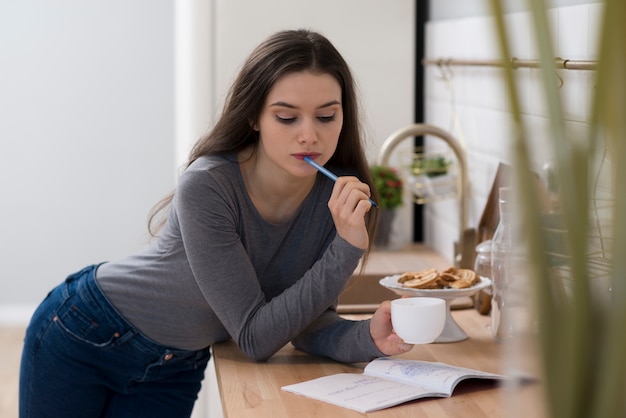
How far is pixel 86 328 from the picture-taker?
1.86 meters

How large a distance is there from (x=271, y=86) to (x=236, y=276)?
1.12 ft

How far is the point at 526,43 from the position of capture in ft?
6.63

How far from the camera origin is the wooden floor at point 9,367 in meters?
3.80

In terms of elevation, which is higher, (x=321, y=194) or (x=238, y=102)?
(x=238, y=102)

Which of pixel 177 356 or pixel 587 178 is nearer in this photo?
pixel 587 178

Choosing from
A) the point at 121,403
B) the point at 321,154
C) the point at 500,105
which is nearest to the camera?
the point at 321,154

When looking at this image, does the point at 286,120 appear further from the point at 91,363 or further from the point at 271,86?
the point at 91,363

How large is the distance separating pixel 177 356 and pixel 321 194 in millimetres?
417

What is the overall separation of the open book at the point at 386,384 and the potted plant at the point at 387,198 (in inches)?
51.5

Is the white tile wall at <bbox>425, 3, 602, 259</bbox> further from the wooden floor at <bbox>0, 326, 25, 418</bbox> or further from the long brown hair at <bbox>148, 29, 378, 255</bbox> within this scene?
the wooden floor at <bbox>0, 326, 25, 418</bbox>

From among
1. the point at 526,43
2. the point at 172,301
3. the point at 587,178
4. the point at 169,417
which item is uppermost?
the point at 526,43

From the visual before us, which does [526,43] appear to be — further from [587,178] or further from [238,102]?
[587,178]

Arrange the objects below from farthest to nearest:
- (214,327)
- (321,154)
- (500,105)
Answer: (500,105) → (214,327) → (321,154)


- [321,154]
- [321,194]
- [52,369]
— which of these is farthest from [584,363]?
[52,369]
